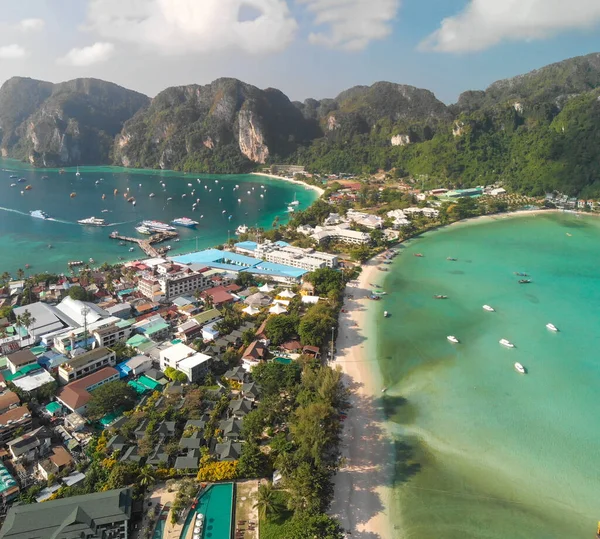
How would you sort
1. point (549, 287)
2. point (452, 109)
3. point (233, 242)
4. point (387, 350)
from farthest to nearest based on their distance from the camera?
1. point (452, 109)
2. point (233, 242)
3. point (549, 287)
4. point (387, 350)

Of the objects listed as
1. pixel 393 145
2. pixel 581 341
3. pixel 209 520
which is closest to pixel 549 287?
pixel 581 341

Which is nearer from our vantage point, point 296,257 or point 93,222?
point 296,257

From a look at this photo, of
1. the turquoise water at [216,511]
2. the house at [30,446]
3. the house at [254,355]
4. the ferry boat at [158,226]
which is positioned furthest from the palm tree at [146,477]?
the ferry boat at [158,226]

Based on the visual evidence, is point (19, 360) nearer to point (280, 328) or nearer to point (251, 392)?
point (251, 392)

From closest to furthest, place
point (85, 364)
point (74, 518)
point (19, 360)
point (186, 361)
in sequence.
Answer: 1. point (74, 518)
2. point (85, 364)
3. point (19, 360)
4. point (186, 361)

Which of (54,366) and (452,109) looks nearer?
(54,366)

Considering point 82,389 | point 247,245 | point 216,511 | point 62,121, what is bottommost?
point 216,511

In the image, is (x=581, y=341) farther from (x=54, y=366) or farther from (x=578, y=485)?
(x=54, y=366)

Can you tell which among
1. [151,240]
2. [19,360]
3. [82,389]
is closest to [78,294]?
[19,360]
